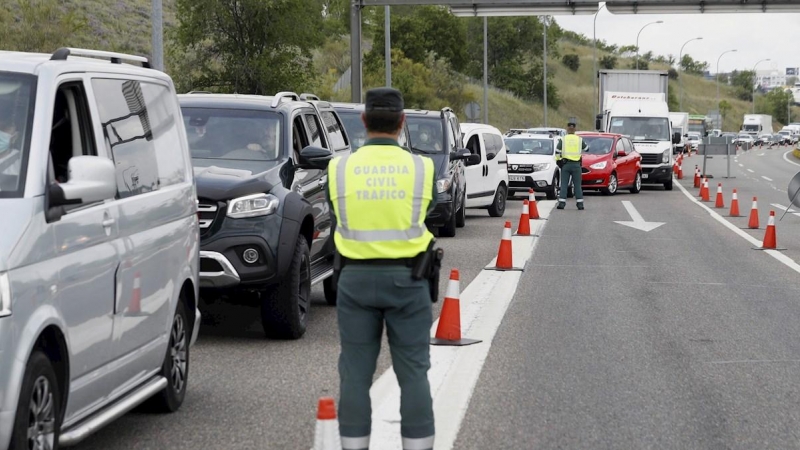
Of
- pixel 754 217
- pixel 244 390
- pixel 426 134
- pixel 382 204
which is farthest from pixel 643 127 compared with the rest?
pixel 382 204

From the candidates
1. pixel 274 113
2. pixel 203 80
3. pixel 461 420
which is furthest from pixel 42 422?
pixel 203 80

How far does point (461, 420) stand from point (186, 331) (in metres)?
1.69

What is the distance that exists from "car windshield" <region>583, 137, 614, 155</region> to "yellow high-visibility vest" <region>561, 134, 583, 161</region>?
723 cm

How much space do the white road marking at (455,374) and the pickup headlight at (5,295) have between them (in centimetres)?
223

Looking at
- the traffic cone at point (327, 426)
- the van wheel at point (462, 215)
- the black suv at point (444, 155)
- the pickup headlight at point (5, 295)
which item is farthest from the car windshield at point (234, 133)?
the van wheel at point (462, 215)

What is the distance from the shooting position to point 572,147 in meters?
27.9

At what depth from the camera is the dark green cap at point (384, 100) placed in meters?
5.79

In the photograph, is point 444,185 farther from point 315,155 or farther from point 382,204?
point 382,204

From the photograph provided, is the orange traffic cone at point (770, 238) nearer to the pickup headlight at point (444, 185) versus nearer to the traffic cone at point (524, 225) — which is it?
the traffic cone at point (524, 225)

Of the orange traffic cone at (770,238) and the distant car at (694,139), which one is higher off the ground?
the orange traffic cone at (770,238)

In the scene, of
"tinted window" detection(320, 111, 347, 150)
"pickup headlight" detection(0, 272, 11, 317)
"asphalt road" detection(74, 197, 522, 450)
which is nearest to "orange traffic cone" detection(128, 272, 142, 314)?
"asphalt road" detection(74, 197, 522, 450)

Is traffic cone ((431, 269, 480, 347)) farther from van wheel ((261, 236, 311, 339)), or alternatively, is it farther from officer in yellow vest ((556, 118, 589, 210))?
officer in yellow vest ((556, 118, 589, 210))

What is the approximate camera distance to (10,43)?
37.2m

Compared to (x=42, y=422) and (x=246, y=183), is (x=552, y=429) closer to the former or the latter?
(x=42, y=422)
